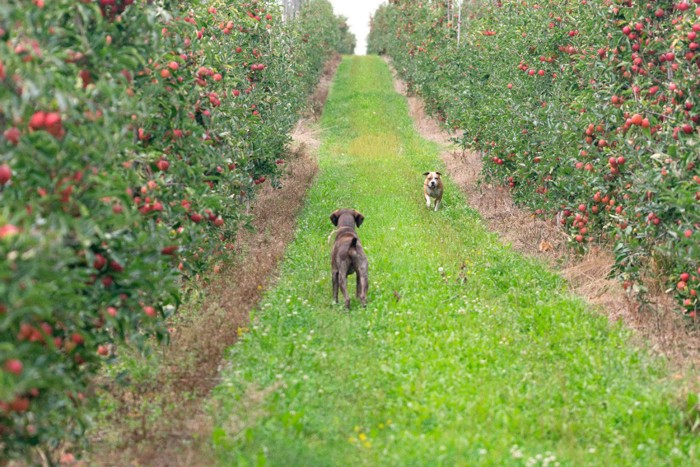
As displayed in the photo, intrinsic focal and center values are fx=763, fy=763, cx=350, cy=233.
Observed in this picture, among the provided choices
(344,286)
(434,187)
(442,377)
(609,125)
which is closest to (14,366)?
(442,377)

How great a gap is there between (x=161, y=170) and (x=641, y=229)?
534 centimetres

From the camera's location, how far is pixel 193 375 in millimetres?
7449

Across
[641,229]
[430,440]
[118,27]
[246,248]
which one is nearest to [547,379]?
[430,440]

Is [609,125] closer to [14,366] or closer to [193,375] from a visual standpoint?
[193,375]

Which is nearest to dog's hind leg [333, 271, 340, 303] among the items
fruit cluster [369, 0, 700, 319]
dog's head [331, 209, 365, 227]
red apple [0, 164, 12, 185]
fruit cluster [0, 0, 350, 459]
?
dog's head [331, 209, 365, 227]

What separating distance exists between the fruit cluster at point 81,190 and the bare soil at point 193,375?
669 mm

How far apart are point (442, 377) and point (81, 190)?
390cm

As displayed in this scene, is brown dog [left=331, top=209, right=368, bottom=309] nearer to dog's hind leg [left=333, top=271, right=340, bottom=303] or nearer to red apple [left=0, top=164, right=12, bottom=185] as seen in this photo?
dog's hind leg [left=333, top=271, right=340, bottom=303]

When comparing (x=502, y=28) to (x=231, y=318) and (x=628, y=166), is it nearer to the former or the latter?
(x=628, y=166)

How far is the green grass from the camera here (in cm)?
600

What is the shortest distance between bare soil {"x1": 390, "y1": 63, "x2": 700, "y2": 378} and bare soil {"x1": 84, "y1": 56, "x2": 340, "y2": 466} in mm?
4185

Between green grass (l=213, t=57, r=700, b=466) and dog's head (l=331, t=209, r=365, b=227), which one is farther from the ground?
dog's head (l=331, t=209, r=365, b=227)

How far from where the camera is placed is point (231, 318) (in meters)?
8.99

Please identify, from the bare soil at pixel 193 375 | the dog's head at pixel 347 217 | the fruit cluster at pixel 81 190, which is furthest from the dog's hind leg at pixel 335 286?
the fruit cluster at pixel 81 190
